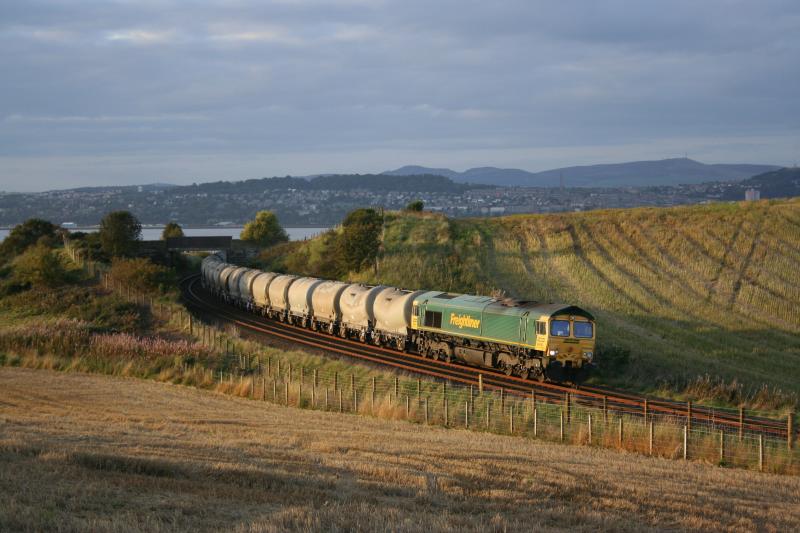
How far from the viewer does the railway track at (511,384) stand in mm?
27062

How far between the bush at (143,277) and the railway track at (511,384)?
5.67 metres

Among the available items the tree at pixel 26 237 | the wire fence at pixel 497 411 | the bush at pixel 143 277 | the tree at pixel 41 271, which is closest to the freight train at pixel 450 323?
the wire fence at pixel 497 411

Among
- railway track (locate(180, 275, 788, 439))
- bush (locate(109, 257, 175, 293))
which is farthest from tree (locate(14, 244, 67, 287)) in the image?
railway track (locate(180, 275, 788, 439))

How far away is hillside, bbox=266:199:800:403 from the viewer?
4147 centimetres

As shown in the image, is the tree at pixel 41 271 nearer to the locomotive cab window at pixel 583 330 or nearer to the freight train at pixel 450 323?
the freight train at pixel 450 323

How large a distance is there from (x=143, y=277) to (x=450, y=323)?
37712mm

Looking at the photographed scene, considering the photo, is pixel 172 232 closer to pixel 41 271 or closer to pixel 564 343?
pixel 41 271

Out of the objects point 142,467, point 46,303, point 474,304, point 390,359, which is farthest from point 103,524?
point 46,303

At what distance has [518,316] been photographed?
36688 millimetres

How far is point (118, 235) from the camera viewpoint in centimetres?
9350

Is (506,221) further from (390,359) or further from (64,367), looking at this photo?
(64,367)

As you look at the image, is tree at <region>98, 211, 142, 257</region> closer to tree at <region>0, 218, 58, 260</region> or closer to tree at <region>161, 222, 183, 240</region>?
tree at <region>0, 218, 58, 260</region>

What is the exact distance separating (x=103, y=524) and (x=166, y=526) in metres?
0.83

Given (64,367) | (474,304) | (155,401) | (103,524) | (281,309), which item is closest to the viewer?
(103,524)
